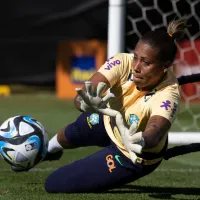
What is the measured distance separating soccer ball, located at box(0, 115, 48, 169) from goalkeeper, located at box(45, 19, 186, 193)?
0.21 m

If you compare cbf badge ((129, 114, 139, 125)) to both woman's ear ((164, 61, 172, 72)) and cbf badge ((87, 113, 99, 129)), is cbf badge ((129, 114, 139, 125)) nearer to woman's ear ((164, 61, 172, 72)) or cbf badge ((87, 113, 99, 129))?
woman's ear ((164, 61, 172, 72))

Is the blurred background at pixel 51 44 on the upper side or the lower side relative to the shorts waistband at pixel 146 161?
lower

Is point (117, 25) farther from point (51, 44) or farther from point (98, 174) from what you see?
point (51, 44)

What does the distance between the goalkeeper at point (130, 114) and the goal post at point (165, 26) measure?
112 cm

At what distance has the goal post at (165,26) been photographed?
291 inches

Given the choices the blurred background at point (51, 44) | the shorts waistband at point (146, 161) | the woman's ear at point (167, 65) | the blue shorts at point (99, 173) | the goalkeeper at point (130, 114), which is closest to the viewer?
the goalkeeper at point (130, 114)

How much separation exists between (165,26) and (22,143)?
4.42m

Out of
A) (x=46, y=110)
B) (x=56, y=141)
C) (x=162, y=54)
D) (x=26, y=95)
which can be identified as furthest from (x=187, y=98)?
(x=162, y=54)

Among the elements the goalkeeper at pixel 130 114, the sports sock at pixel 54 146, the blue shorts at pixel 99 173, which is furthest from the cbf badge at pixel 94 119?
the sports sock at pixel 54 146

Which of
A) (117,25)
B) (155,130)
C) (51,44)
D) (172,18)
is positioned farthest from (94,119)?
(51,44)

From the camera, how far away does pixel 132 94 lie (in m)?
4.84

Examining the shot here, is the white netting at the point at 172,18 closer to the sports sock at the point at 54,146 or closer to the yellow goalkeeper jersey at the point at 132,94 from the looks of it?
the sports sock at the point at 54,146

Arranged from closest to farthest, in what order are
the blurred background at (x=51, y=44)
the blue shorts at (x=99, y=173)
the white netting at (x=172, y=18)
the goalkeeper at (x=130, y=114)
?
the goalkeeper at (x=130, y=114) < the blue shorts at (x=99, y=173) < the white netting at (x=172, y=18) < the blurred background at (x=51, y=44)

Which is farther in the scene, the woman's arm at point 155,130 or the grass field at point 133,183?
the grass field at point 133,183
